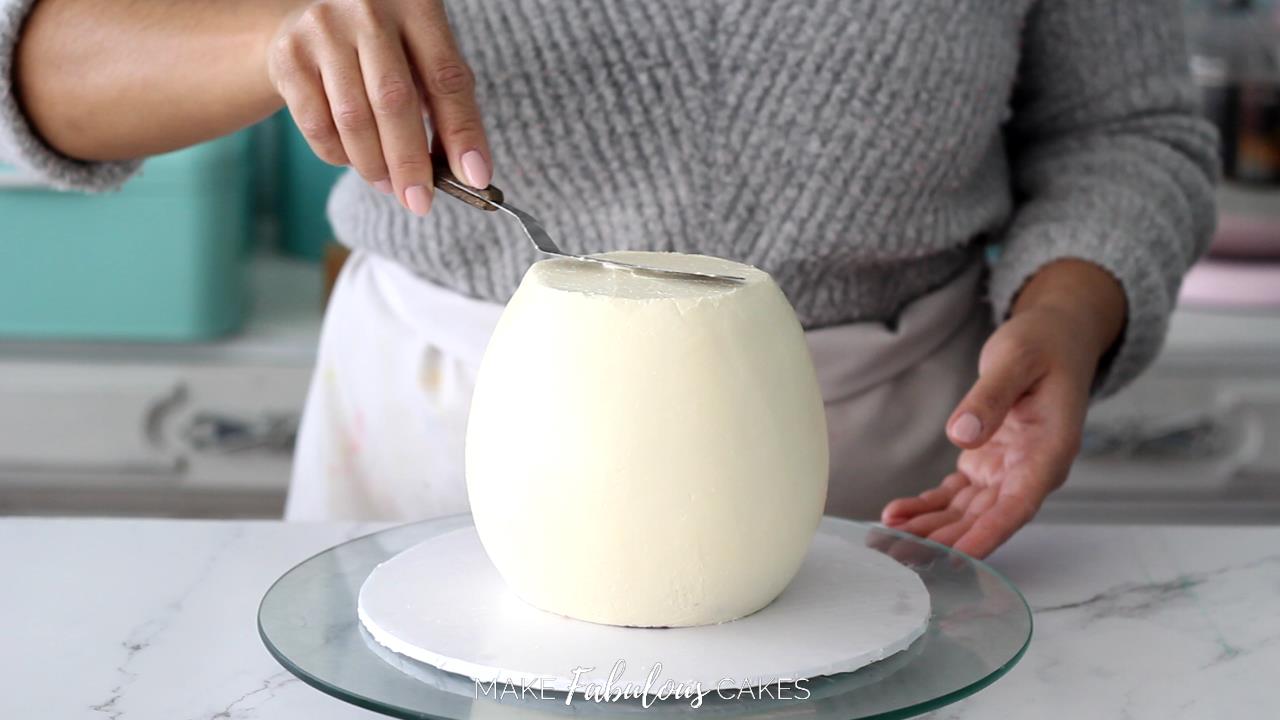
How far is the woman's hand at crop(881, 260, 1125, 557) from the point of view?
0.66m

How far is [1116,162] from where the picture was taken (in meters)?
0.88

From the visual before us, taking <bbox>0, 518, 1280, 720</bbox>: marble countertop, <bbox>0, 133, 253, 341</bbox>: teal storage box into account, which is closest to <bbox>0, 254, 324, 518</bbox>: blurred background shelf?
<bbox>0, 133, 253, 341</bbox>: teal storage box

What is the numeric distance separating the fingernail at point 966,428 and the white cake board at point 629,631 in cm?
8

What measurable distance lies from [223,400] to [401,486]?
694 mm

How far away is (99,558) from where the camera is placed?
0.66m

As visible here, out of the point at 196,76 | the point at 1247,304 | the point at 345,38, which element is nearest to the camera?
the point at 345,38

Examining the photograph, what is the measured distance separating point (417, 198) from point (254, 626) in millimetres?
195

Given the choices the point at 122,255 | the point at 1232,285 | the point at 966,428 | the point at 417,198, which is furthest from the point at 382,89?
the point at 1232,285

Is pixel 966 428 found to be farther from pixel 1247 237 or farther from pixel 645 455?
pixel 1247 237

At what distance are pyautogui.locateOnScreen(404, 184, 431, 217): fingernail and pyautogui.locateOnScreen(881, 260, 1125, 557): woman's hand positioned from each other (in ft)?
0.85

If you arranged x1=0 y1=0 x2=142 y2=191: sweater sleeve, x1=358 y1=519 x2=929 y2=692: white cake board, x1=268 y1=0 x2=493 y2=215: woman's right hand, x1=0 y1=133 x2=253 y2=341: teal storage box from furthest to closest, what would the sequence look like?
x1=0 y1=133 x2=253 y2=341: teal storage box
x1=0 y1=0 x2=142 y2=191: sweater sleeve
x1=268 y1=0 x2=493 y2=215: woman's right hand
x1=358 y1=519 x2=929 y2=692: white cake board

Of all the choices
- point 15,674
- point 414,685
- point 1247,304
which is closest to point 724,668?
point 414,685

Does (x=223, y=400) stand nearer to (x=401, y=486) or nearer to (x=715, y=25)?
(x=401, y=486)

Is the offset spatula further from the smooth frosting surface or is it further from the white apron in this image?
the white apron
